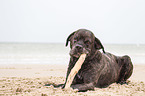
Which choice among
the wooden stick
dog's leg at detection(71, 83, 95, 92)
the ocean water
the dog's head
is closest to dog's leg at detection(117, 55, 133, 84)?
the dog's head

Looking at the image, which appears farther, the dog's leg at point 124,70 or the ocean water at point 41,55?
the ocean water at point 41,55

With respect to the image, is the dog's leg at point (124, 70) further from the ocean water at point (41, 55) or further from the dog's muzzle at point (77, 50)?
the ocean water at point (41, 55)

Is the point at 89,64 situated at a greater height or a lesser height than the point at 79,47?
lesser

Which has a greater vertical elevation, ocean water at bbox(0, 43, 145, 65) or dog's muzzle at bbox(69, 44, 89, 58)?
dog's muzzle at bbox(69, 44, 89, 58)

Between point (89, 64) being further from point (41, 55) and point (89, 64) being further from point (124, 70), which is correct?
point (41, 55)

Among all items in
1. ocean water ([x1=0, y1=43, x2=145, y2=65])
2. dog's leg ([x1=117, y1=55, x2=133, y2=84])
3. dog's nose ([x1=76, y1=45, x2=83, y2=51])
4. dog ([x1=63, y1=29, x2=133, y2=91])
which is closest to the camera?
dog's nose ([x1=76, y1=45, x2=83, y2=51])

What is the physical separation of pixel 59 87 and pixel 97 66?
1096 millimetres

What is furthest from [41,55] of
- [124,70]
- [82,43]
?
[82,43]

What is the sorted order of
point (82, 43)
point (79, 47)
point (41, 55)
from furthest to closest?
point (41, 55) → point (82, 43) → point (79, 47)

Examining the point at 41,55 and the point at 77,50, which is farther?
the point at 41,55

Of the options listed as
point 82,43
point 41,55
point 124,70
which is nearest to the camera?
point 82,43

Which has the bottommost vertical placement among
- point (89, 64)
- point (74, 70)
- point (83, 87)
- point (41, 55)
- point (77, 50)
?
point (41, 55)

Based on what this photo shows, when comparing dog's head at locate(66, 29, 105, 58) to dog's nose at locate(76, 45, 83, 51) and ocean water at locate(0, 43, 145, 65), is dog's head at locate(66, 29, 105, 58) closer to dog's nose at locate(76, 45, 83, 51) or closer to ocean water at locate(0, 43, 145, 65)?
dog's nose at locate(76, 45, 83, 51)

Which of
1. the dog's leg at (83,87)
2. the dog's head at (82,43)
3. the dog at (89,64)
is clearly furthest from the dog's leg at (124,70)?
the dog's leg at (83,87)
